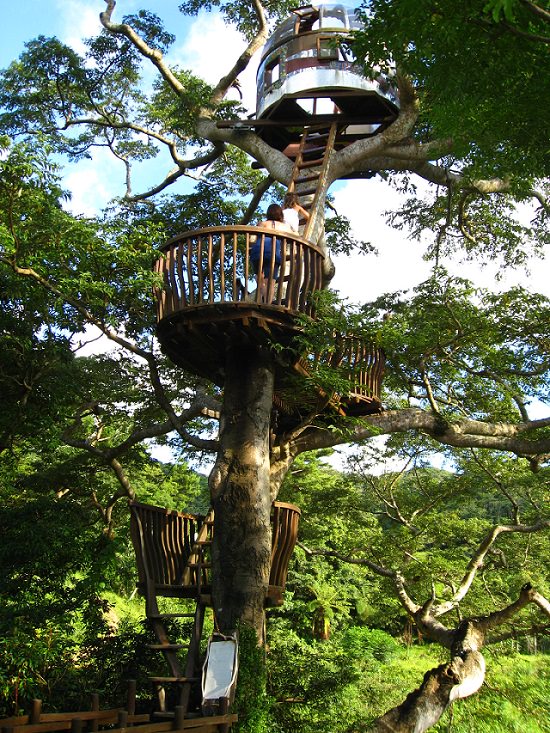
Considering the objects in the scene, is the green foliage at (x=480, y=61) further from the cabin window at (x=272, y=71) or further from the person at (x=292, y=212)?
the cabin window at (x=272, y=71)

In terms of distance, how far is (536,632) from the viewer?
298 inches

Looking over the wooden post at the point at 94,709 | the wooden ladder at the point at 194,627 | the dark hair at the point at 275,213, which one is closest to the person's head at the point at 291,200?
the dark hair at the point at 275,213

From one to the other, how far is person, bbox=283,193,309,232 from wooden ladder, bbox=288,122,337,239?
0.11 meters

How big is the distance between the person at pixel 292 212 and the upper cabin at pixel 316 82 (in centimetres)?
235

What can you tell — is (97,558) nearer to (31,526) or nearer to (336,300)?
(31,526)

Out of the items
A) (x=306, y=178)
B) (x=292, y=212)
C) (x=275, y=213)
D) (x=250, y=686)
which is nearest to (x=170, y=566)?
(x=250, y=686)

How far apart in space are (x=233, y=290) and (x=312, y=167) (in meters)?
4.03

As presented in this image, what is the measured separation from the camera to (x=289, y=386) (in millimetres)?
6746

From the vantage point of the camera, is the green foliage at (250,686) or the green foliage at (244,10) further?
the green foliage at (244,10)

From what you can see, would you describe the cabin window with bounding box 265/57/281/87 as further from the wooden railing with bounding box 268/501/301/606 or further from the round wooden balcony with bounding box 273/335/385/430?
the wooden railing with bounding box 268/501/301/606

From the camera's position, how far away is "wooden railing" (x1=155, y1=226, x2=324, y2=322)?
562 cm

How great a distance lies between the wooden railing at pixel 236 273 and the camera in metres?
5.62

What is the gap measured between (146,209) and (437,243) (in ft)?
15.3

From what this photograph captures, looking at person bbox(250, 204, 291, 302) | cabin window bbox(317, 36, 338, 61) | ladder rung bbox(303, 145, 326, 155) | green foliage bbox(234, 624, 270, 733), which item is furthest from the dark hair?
cabin window bbox(317, 36, 338, 61)
